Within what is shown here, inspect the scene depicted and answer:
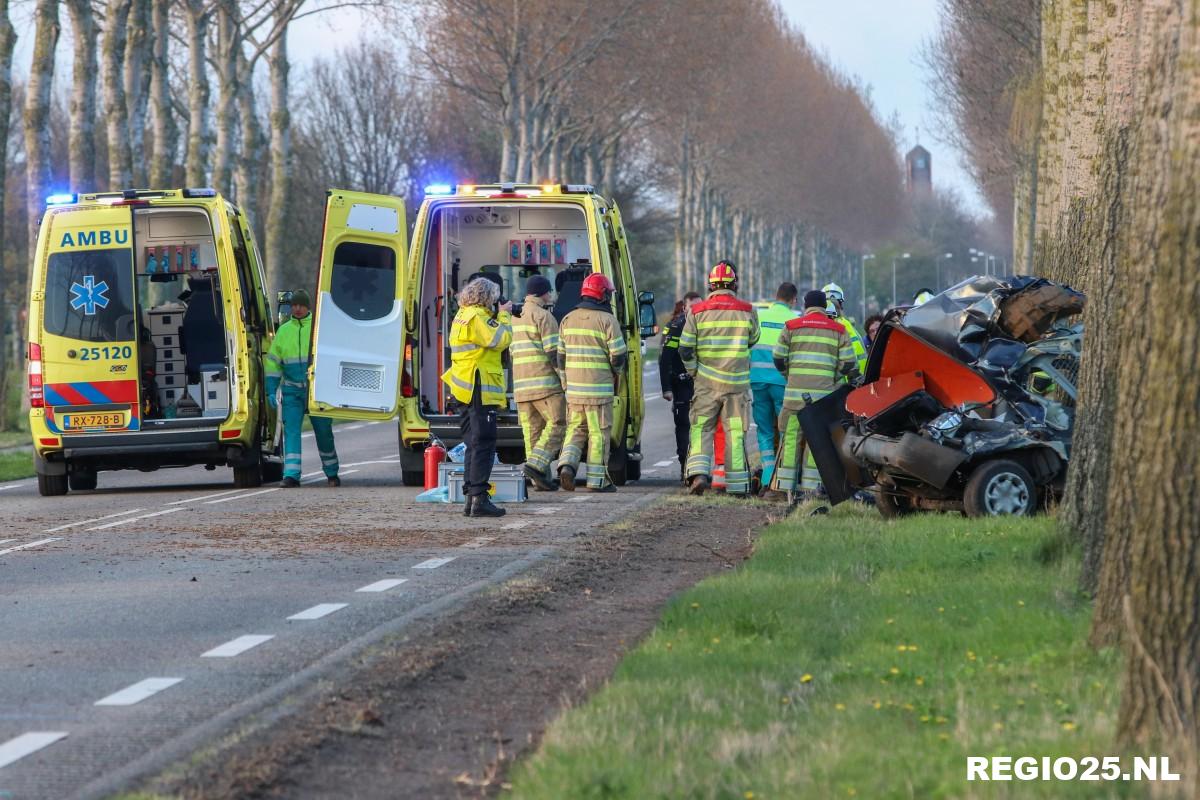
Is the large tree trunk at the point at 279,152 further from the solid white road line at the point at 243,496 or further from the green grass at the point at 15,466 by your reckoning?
the solid white road line at the point at 243,496

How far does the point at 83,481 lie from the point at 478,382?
6.21 m

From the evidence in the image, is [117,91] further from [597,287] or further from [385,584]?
[385,584]

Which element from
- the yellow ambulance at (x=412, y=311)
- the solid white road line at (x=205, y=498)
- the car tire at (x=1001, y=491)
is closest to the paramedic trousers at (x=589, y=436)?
the yellow ambulance at (x=412, y=311)

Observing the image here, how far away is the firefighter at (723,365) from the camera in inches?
627

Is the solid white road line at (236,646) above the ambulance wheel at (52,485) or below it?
above

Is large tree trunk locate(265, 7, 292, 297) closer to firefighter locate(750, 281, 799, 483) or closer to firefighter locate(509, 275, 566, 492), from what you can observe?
firefighter locate(509, 275, 566, 492)

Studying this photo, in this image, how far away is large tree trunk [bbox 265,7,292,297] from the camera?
37.6 m

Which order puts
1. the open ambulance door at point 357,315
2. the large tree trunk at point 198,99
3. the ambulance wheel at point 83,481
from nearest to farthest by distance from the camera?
1. the open ambulance door at point 357,315
2. the ambulance wheel at point 83,481
3. the large tree trunk at point 198,99

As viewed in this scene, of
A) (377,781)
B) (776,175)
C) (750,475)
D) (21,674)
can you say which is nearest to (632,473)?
(750,475)

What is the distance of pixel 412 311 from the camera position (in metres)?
16.9

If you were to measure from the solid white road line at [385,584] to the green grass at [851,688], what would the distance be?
5.33 feet

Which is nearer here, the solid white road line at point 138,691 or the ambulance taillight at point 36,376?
the solid white road line at point 138,691

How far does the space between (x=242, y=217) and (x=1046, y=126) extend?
736 centimetres

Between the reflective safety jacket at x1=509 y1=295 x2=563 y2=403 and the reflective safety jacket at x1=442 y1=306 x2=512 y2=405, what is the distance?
1.98 metres
